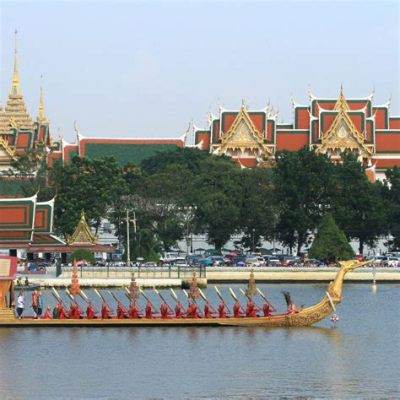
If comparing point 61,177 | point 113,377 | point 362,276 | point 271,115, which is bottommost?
point 113,377

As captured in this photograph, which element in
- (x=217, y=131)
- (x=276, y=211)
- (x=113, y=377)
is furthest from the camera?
(x=217, y=131)

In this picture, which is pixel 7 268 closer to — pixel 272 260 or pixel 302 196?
pixel 272 260

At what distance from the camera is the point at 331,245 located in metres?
84.7

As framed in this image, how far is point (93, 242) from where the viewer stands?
86500 mm

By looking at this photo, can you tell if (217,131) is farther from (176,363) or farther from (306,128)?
(176,363)

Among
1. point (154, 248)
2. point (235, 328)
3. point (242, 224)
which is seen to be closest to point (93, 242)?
point (154, 248)

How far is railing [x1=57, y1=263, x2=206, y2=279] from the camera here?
75188mm

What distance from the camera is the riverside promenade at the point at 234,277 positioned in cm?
7394

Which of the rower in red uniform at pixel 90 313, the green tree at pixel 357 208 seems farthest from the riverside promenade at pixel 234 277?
the rower in red uniform at pixel 90 313

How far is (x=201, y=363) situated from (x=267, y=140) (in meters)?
76.6

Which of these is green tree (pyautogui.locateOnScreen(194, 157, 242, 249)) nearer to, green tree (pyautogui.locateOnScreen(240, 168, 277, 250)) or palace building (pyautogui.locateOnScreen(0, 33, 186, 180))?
green tree (pyautogui.locateOnScreen(240, 168, 277, 250))

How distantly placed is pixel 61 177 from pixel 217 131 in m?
27.0

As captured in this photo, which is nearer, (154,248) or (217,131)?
(154,248)

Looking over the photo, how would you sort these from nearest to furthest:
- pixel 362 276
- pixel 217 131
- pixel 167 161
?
pixel 362 276 → pixel 167 161 → pixel 217 131
